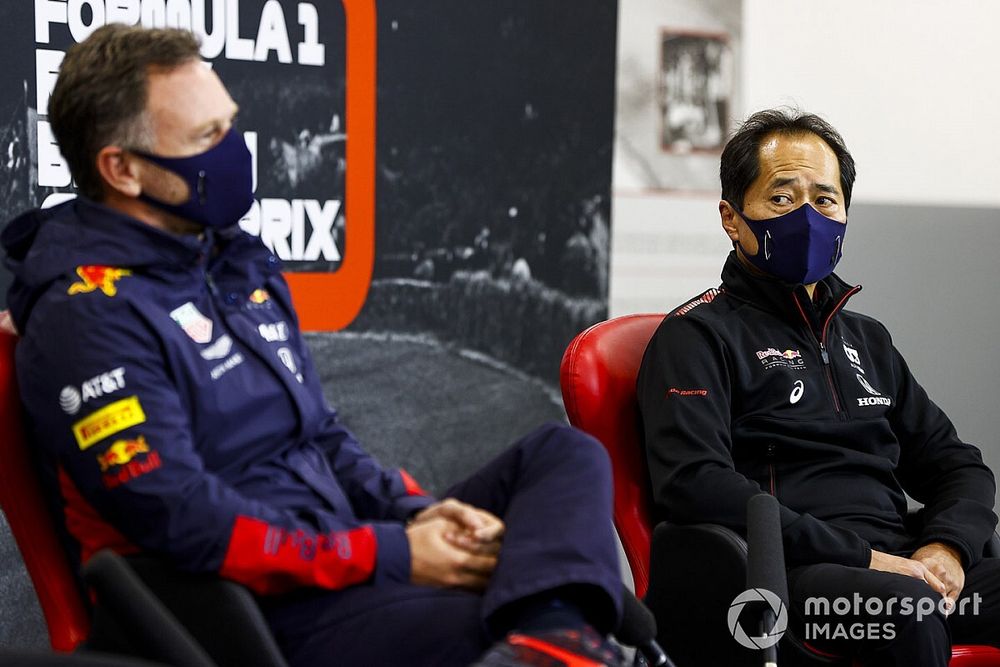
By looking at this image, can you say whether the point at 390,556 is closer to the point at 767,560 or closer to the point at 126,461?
the point at 126,461

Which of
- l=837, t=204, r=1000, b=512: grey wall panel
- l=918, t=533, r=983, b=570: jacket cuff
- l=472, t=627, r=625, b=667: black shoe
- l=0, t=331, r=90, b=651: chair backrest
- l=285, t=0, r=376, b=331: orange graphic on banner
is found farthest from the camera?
l=837, t=204, r=1000, b=512: grey wall panel

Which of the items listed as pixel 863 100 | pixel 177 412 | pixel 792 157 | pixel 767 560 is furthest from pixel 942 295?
pixel 177 412

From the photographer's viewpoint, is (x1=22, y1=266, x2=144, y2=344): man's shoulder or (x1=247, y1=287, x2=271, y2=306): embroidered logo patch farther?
(x1=247, y1=287, x2=271, y2=306): embroidered logo patch

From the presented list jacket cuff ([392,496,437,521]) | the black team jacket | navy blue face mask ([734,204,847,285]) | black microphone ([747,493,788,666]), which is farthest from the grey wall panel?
jacket cuff ([392,496,437,521])

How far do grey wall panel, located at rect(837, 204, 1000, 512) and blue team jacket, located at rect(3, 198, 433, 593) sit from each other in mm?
2819

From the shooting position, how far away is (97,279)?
1.78 meters

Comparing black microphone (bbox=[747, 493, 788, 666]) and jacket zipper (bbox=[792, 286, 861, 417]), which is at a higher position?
jacket zipper (bbox=[792, 286, 861, 417])

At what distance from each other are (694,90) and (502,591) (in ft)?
8.79

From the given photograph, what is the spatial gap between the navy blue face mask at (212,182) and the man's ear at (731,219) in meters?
1.15

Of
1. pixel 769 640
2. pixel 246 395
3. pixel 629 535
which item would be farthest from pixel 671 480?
pixel 246 395

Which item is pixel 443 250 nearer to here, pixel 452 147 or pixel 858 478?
pixel 452 147

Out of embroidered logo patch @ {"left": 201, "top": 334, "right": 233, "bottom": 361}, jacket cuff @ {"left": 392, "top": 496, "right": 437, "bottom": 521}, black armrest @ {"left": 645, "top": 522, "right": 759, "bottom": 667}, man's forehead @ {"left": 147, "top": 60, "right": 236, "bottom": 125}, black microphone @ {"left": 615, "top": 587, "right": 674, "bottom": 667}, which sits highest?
man's forehead @ {"left": 147, "top": 60, "right": 236, "bottom": 125}

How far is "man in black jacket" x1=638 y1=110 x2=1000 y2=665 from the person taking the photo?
2.21 meters

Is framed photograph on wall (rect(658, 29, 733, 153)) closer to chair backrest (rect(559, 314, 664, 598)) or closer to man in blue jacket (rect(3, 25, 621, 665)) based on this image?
chair backrest (rect(559, 314, 664, 598))
